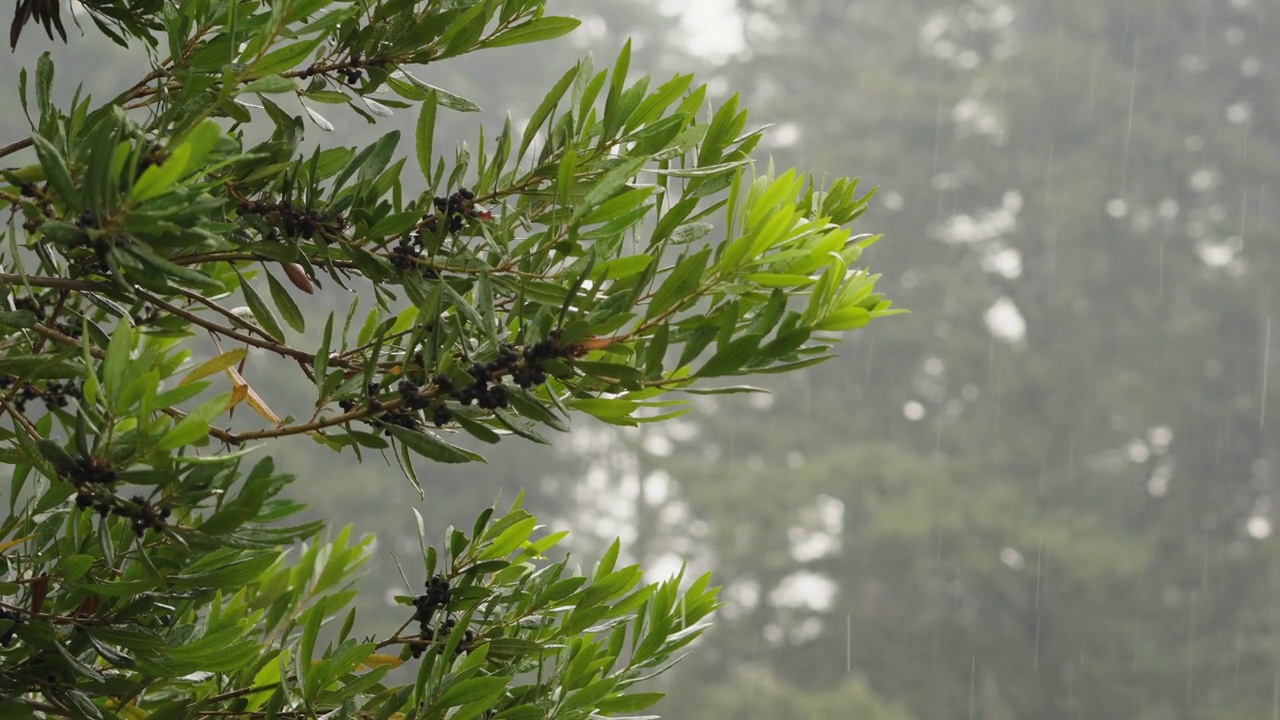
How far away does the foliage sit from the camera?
1.84ft

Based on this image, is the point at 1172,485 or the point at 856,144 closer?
the point at 1172,485

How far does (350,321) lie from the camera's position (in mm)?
715

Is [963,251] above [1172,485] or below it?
above

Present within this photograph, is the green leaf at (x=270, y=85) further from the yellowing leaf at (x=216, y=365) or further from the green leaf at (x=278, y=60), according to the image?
the yellowing leaf at (x=216, y=365)

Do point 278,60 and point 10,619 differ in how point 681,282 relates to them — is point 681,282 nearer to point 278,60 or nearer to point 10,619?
point 278,60

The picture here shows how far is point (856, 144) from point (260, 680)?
9464mm

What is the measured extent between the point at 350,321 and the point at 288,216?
2.7 inches

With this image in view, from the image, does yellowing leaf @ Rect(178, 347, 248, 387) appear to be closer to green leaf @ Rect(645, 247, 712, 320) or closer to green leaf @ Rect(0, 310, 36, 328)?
green leaf @ Rect(0, 310, 36, 328)

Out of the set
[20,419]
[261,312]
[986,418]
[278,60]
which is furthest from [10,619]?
[986,418]

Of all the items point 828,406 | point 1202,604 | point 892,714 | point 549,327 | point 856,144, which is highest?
point 856,144

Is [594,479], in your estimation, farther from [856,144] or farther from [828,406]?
[856,144]

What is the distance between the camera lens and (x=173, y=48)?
2.14ft

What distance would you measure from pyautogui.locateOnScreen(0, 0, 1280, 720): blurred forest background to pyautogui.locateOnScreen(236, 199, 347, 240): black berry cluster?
7.44 meters

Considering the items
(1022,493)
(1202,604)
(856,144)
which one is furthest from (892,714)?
(856,144)
